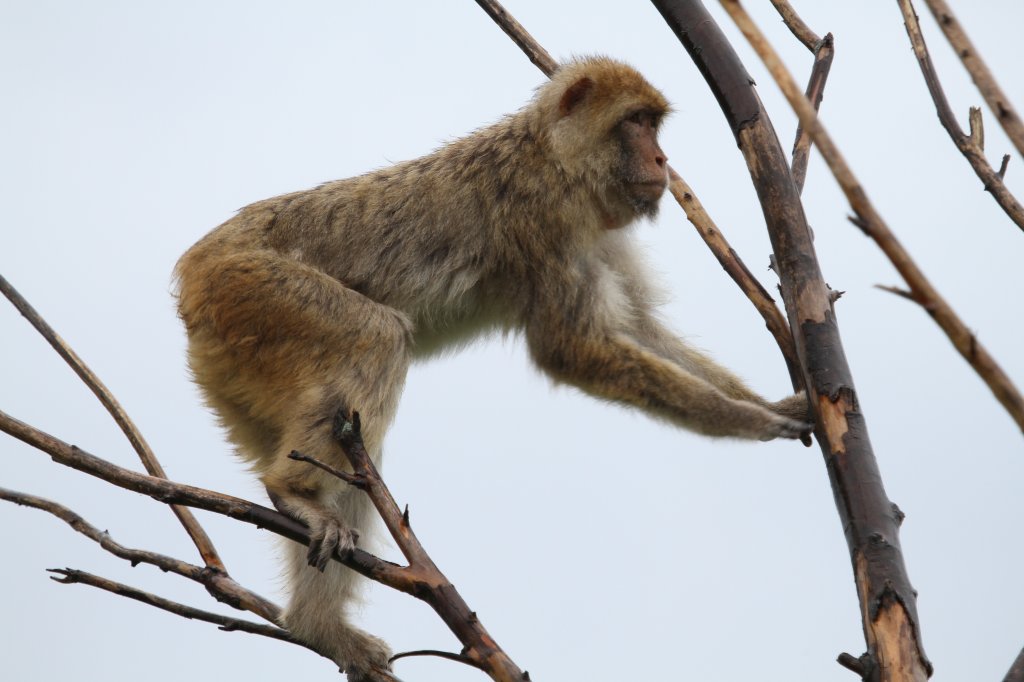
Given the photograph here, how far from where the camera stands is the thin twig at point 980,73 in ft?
6.87

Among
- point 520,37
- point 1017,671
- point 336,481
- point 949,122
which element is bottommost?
point 1017,671

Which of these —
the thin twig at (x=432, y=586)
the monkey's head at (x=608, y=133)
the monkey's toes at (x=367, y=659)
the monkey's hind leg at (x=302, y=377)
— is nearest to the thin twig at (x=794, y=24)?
the monkey's head at (x=608, y=133)

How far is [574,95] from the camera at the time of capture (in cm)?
576

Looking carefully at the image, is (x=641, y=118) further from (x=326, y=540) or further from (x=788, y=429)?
(x=326, y=540)

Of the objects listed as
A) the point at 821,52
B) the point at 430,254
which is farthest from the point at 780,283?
the point at 430,254

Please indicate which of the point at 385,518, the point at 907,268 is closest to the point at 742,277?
the point at 385,518

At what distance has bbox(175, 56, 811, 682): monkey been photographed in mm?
5109

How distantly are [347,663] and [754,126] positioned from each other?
10.5ft

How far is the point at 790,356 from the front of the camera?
4.58 metres

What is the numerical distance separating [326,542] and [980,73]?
3.28 m

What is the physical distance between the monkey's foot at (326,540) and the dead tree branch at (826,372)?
1971mm

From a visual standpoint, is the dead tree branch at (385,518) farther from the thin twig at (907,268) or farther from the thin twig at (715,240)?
the thin twig at (907,268)

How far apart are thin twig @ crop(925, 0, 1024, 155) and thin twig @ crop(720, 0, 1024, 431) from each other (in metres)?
0.44

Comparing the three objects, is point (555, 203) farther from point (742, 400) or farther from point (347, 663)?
point (347, 663)
